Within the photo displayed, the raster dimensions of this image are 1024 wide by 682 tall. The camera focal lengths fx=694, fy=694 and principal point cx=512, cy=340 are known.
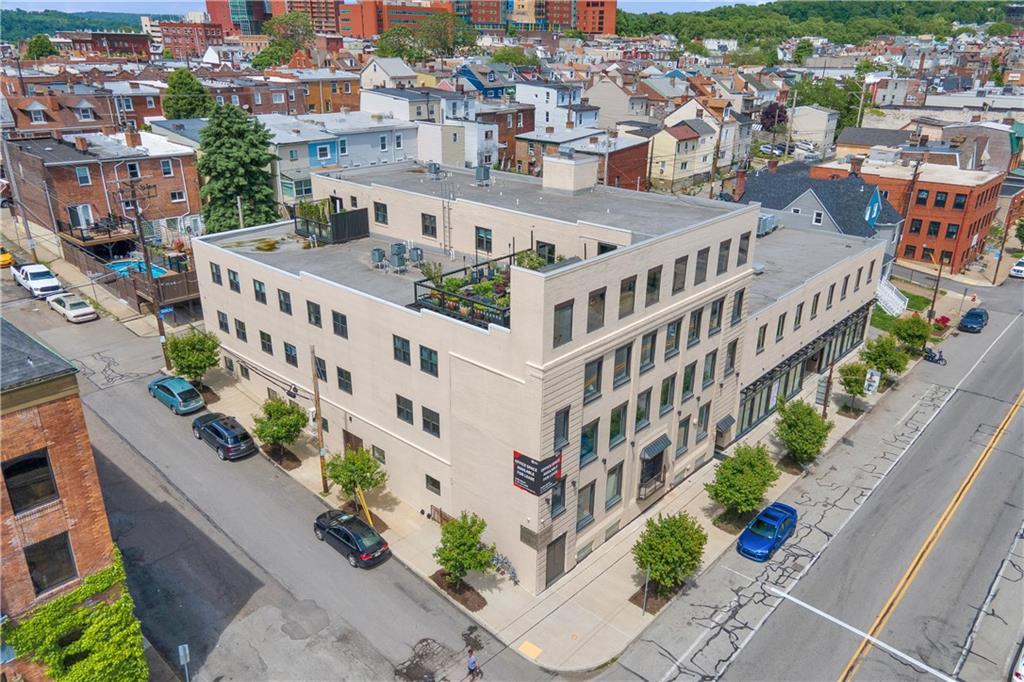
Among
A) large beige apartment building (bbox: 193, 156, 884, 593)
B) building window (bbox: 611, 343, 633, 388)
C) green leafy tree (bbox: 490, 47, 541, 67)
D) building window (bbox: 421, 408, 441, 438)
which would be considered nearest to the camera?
large beige apartment building (bbox: 193, 156, 884, 593)

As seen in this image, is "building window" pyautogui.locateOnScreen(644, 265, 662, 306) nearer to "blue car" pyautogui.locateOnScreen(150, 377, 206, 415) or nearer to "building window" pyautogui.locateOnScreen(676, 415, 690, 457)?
"building window" pyautogui.locateOnScreen(676, 415, 690, 457)

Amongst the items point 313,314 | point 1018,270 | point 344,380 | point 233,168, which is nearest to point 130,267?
point 233,168

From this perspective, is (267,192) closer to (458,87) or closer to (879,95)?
(458,87)

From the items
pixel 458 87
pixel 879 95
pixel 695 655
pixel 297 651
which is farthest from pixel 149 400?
pixel 879 95

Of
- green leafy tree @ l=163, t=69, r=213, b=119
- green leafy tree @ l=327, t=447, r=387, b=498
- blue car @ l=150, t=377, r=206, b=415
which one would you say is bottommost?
blue car @ l=150, t=377, r=206, b=415

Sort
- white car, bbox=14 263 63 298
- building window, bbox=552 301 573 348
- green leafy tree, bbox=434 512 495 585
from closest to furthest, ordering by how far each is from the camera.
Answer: building window, bbox=552 301 573 348
green leafy tree, bbox=434 512 495 585
white car, bbox=14 263 63 298

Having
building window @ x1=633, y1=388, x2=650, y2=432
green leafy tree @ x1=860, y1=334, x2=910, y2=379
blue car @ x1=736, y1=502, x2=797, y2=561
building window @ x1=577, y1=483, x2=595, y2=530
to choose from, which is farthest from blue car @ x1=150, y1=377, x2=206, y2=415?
green leafy tree @ x1=860, y1=334, x2=910, y2=379

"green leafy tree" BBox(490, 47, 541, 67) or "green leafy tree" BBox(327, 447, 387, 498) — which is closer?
"green leafy tree" BBox(327, 447, 387, 498)
